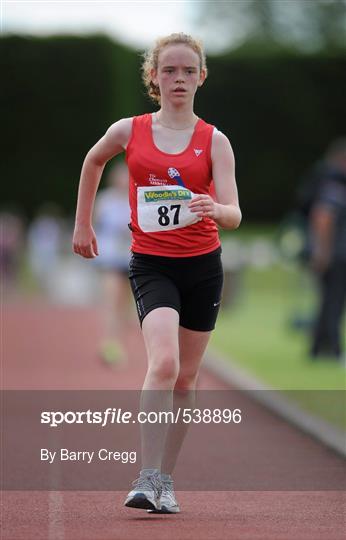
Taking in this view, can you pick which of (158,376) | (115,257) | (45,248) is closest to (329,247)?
(115,257)

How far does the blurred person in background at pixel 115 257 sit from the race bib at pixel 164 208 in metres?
7.73

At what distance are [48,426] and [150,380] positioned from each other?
3.53 m

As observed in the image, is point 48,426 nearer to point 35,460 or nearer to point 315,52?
point 35,460

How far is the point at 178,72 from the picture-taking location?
6.38m

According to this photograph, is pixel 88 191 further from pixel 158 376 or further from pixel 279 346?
pixel 279 346

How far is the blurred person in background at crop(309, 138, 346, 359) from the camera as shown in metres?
14.3

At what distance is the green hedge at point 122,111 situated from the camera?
139ft

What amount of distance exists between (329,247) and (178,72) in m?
8.29

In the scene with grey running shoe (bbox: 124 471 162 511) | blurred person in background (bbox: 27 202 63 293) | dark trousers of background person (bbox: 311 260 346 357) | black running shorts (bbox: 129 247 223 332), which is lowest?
blurred person in background (bbox: 27 202 63 293)

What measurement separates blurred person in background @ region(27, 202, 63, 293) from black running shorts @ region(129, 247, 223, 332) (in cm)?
2810

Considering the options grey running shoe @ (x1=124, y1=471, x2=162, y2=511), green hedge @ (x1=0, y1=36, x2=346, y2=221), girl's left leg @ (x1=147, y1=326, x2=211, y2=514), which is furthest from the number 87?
green hedge @ (x1=0, y1=36, x2=346, y2=221)

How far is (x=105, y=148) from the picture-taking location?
651 centimetres

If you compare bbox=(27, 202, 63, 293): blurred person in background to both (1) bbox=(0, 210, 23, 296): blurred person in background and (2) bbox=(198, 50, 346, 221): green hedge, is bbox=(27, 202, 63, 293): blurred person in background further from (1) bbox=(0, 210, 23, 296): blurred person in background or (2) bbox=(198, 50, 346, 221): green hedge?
(2) bbox=(198, 50, 346, 221): green hedge

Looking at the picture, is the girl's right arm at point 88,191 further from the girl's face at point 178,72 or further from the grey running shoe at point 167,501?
the grey running shoe at point 167,501
